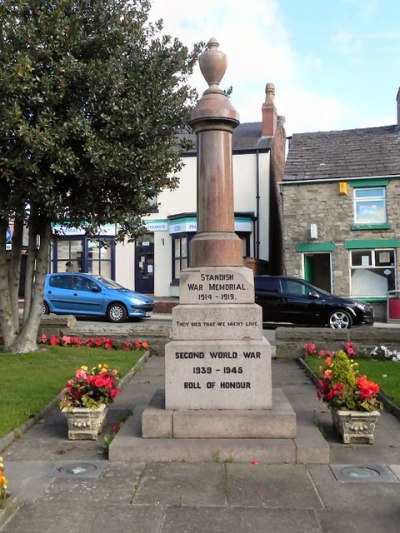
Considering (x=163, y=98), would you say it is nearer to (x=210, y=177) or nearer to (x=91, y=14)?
(x=91, y=14)

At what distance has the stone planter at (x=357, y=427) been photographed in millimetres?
5516

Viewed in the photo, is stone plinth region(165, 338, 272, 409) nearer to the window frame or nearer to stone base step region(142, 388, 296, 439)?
stone base step region(142, 388, 296, 439)

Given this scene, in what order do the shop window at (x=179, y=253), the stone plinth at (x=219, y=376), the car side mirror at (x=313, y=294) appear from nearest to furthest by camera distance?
1. the stone plinth at (x=219, y=376)
2. the car side mirror at (x=313, y=294)
3. the shop window at (x=179, y=253)

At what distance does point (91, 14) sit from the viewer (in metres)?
9.75

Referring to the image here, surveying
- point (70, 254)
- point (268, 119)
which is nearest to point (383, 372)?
point (268, 119)

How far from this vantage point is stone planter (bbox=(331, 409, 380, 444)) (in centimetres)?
552

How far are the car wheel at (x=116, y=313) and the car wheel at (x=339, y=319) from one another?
6.86m

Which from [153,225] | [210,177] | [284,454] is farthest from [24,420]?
[153,225]

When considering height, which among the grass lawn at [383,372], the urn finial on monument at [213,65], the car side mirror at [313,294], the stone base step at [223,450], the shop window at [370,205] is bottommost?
the stone base step at [223,450]

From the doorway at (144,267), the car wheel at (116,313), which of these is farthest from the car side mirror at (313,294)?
the doorway at (144,267)

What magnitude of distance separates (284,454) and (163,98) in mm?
7266

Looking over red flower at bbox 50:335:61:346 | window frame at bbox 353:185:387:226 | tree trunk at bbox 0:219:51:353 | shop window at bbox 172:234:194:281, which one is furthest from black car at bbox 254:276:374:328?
tree trunk at bbox 0:219:51:353

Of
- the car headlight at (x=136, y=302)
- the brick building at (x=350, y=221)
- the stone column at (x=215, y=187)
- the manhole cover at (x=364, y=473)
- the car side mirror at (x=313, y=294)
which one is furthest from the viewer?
the brick building at (x=350, y=221)

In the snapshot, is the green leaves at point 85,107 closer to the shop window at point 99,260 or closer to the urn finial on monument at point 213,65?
the urn finial on monument at point 213,65
